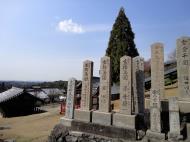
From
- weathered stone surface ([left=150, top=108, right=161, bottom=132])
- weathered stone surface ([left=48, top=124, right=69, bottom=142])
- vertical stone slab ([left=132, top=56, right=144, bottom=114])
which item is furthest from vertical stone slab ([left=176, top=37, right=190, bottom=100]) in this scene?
weathered stone surface ([left=48, top=124, right=69, bottom=142])

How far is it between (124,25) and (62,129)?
2143 centimetres

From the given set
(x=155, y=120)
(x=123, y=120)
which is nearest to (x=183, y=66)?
(x=155, y=120)

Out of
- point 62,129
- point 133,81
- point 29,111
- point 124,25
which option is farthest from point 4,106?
point 133,81

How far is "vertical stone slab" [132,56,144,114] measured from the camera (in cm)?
903

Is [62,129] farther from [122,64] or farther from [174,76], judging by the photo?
[174,76]

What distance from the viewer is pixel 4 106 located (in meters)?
30.3

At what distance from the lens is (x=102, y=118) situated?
9062mm

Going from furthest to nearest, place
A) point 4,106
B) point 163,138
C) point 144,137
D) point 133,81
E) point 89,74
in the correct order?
point 4,106
point 89,74
point 133,81
point 144,137
point 163,138

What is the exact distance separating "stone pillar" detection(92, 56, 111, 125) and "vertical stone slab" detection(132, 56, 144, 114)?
3.65 feet

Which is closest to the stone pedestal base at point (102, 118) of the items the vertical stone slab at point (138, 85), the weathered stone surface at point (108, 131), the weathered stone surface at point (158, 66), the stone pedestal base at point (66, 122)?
the weathered stone surface at point (108, 131)

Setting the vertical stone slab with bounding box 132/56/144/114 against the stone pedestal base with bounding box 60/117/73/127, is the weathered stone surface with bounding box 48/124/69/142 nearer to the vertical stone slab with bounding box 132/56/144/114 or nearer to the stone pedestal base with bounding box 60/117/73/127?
the stone pedestal base with bounding box 60/117/73/127

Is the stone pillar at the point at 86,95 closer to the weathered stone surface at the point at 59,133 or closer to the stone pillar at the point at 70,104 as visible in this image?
the stone pillar at the point at 70,104

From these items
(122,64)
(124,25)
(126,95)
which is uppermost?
(124,25)

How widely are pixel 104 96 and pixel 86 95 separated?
101cm
